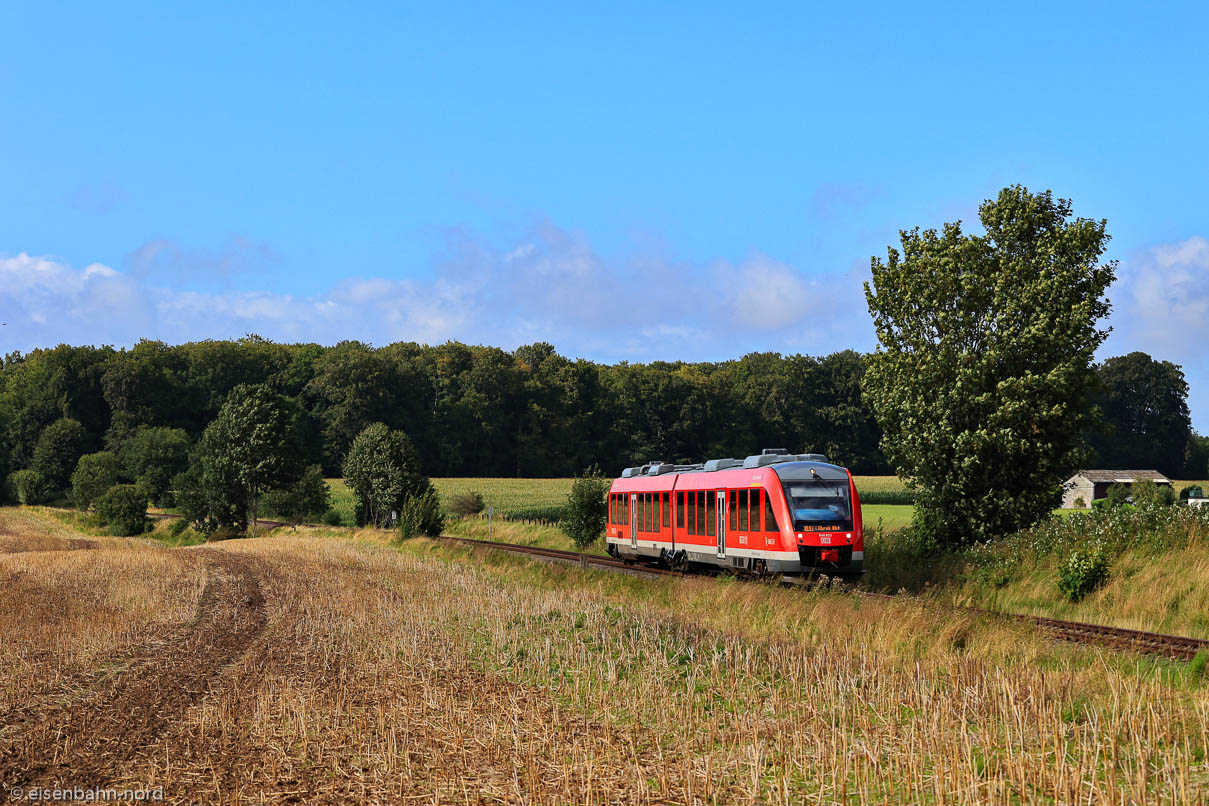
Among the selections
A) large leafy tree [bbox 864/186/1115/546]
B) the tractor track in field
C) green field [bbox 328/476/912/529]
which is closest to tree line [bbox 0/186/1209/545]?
green field [bbox 328/476/912/529]

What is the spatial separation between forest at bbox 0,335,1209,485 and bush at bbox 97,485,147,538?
32.0m

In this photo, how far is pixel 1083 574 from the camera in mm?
20484

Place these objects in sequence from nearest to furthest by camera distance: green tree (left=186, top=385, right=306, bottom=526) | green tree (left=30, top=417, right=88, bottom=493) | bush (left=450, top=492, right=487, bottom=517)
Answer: green tree (left=186, top=385, right=306, bottom=526)
bush (left=450, top=492, right=487, bottom=517)
green tree (left=30, top=417, right=88, bottom=493)

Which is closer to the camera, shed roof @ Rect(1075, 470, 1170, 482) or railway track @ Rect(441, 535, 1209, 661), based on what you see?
railway track @ Rect(441, 535, 1209, 661)

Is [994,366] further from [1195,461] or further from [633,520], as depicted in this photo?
[1195,461]

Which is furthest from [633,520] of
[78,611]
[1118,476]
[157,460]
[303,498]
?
[1118,476]

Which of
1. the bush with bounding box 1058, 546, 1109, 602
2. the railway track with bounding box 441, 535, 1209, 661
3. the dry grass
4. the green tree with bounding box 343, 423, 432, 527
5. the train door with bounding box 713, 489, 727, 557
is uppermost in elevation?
the green tree with bounding box 343, 423, 432, 527

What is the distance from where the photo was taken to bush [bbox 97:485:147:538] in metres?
69.7

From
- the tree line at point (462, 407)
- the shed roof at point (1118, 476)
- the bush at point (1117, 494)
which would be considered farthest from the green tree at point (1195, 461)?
the bush at point (1117, 494)

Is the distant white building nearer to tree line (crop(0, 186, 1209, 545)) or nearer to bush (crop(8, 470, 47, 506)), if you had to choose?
tree line (crop(0, 186, 1209, 545))

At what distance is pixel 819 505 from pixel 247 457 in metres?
50.1

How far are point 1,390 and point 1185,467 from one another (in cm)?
14753

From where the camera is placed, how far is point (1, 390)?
406 feet

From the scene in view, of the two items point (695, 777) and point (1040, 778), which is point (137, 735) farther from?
point (1040, 778)
